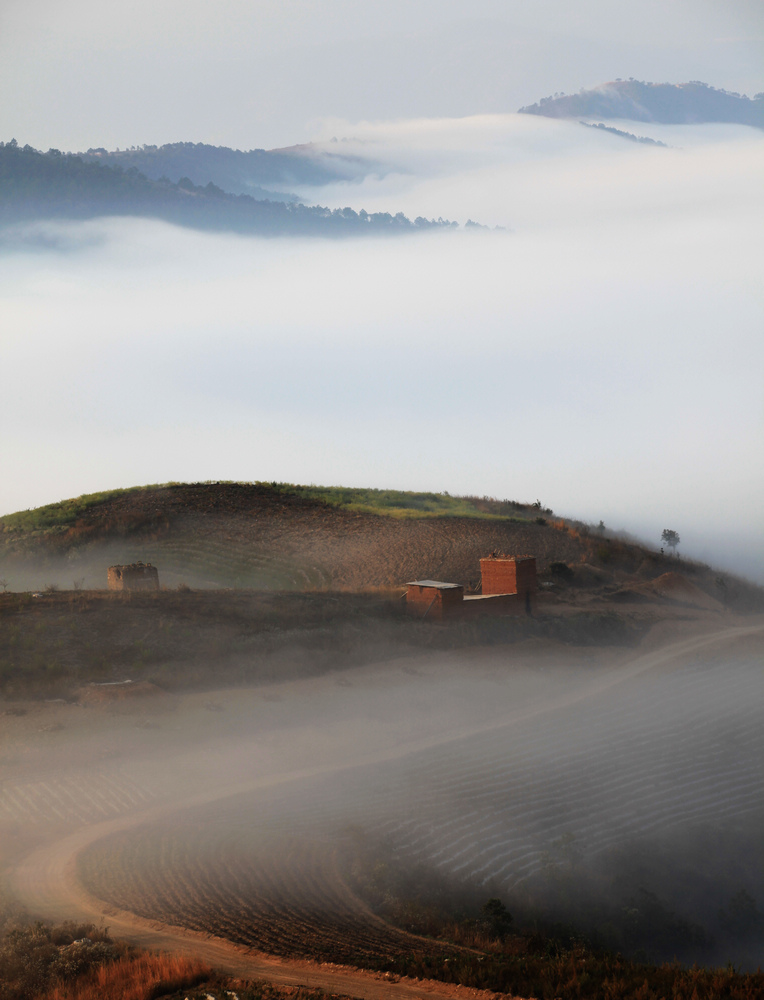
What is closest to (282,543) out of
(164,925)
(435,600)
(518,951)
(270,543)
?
(270,543)

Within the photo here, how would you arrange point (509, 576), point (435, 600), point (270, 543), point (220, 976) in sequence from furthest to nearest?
point (270, 543), point (509, 576), point (435, 600), point (220, 976)

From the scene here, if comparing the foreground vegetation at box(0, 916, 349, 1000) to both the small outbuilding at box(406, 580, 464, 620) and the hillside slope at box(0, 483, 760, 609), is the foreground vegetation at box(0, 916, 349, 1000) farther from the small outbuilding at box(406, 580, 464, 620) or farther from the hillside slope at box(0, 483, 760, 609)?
the hillside slope at box(0, 483, 760, 609)

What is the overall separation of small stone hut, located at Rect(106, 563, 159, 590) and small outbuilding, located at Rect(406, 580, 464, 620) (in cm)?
789

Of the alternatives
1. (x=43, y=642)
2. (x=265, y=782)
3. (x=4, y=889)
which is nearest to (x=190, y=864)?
(x=4, y=889)

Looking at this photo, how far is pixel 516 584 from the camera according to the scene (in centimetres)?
2598

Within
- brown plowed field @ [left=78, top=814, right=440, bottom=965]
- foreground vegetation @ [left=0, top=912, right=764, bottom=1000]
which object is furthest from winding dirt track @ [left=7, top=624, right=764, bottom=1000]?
foreground vegetation @ [left=0, top=912, right=764, bottom=1000]

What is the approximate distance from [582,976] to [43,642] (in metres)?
14.5

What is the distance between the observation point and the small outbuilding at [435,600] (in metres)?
23.5

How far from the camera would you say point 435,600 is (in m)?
23.5

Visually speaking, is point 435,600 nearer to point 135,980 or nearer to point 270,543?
point 270,543

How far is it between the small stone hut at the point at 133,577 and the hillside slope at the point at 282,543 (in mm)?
6496

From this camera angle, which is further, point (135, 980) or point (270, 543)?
point (270, 543)

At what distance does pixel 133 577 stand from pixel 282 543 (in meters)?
11.7

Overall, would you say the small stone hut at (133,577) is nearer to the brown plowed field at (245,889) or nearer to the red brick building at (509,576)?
the red brick building at (509,576)
